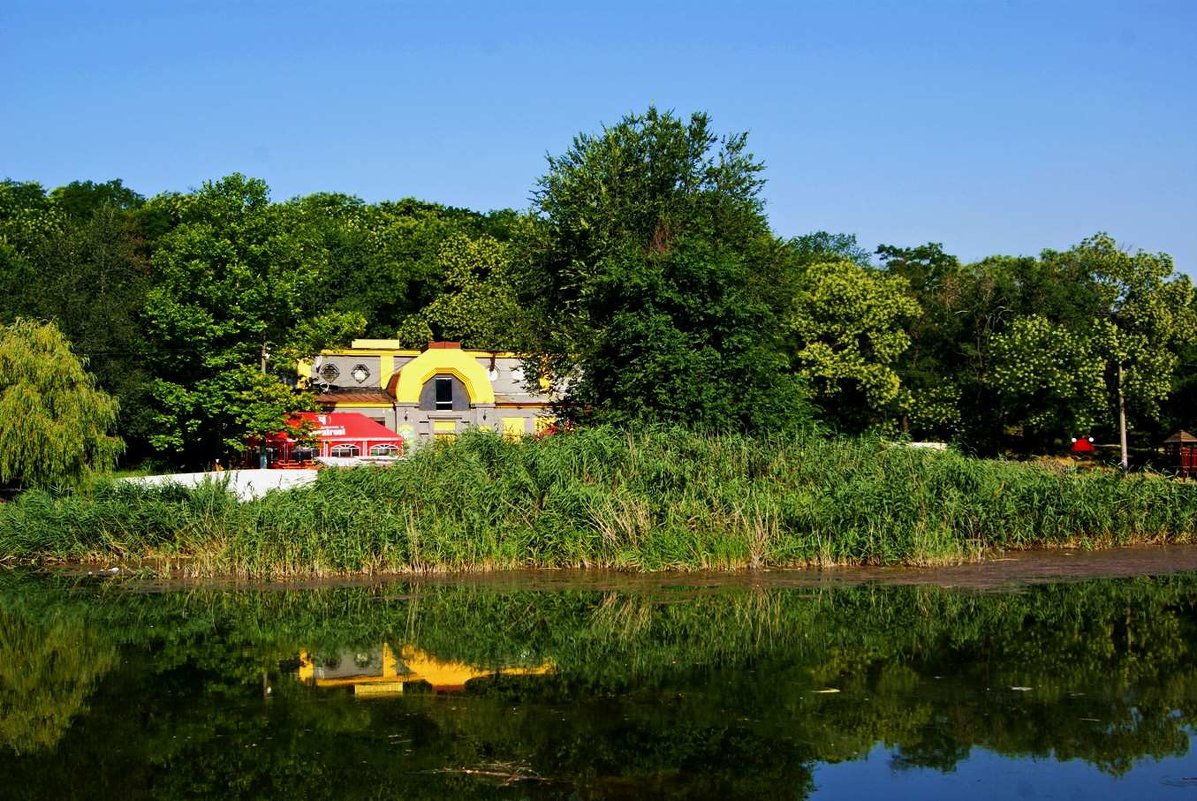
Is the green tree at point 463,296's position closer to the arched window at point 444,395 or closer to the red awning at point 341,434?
the arched window at point 444,395

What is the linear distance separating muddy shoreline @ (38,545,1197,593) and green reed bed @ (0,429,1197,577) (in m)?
0.28

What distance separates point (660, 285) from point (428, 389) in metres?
29.1

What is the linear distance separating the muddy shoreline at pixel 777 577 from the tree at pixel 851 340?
94.5 feet

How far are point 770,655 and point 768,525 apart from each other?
702cm

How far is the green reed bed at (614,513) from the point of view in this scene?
2180 cm

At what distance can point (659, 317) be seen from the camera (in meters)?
29.7

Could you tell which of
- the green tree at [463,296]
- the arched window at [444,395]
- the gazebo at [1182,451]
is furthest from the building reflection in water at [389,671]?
the green tree at [463,296]

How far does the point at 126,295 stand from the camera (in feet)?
160

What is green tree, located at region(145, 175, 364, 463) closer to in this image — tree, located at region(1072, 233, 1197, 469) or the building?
the building

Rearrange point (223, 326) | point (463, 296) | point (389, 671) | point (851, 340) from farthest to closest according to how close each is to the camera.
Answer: point (463, 296) → point (851, 340) → point (223, 326) → point (389, 671)

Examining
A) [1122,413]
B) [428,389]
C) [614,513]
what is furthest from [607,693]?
[428,389]

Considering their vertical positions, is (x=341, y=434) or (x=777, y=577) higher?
(x=341, y=434)

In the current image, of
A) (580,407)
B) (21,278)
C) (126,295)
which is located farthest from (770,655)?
(21,278)

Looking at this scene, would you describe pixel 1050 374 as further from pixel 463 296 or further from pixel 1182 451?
pixel 463 296
